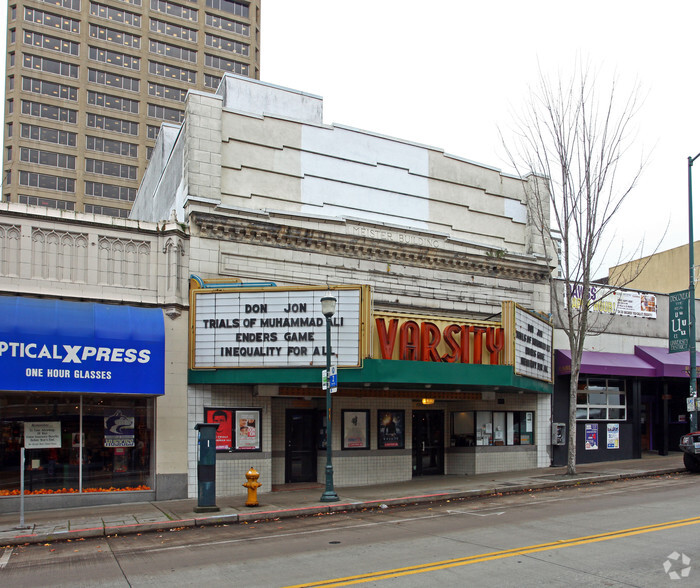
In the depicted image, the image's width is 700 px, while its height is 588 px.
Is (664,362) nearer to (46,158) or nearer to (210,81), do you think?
(46,158)

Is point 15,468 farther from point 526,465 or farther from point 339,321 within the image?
point 526,465

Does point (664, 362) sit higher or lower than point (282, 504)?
higher

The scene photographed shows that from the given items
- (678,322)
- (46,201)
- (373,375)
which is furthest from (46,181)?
(678,322)

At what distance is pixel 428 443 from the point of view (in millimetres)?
24078

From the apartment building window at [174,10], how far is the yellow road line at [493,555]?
8629cm

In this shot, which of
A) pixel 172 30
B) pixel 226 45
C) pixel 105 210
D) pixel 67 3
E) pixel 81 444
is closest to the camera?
pixel 81 444

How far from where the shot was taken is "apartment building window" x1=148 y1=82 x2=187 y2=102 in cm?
8262

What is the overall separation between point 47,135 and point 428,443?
69361 mm

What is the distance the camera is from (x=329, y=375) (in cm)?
1716

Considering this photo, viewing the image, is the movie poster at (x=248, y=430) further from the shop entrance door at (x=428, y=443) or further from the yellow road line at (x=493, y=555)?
the yellow road line at (x=493, y=555)

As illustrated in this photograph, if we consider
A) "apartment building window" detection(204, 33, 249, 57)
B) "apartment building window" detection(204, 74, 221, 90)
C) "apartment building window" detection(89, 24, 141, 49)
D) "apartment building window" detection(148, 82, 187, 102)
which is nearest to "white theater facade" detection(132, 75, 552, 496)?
"apartment building window" detection(148, 82, 187, 102)

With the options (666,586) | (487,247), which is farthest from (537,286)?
(666,586)

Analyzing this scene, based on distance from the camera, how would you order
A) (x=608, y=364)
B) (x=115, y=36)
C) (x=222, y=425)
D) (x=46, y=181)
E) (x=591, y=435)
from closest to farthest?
(x=222, y=425) < (x=608, y=364) < (x=591, y=435) < (x=46, y=181) < (x=115, y=36)

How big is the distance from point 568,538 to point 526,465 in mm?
13226
